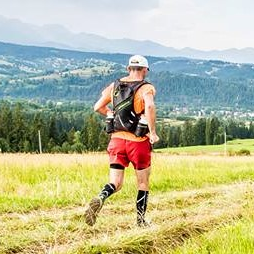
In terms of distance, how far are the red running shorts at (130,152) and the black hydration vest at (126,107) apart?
0.61ft

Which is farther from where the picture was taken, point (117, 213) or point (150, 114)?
point (117, 213)

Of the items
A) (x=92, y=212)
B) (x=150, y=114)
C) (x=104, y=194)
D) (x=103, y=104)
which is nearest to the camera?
(x=92, y=212)

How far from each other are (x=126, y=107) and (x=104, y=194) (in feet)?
3.86

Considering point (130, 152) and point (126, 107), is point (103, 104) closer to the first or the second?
point (126, 107)

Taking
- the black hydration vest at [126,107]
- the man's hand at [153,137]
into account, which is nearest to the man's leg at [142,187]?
the man's hand at [153,137]

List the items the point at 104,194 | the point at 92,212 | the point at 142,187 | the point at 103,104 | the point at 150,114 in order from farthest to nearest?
the point at 103,104, the point at 142,187, the point at 104,194, the point at 150,114, the point at 92,212

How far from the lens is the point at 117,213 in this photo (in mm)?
8711

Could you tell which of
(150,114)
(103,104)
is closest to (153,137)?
(150,114)

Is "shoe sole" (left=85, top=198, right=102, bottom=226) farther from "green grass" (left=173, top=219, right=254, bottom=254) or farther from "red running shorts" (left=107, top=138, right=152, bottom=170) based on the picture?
"green grass" (left=173, top=219, right=254, bottom=254)

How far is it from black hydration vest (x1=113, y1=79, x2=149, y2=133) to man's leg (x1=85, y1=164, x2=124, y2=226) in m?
0.56

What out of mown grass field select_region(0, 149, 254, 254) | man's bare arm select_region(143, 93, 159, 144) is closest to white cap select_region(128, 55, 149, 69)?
man's bare arm select_region(143, 93, 159, 144)

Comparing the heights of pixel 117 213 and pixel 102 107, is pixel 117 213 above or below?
below

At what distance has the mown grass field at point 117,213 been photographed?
6180mm

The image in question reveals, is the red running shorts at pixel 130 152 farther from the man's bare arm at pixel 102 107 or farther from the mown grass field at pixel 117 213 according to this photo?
the mown grass field at pixel 117 213
